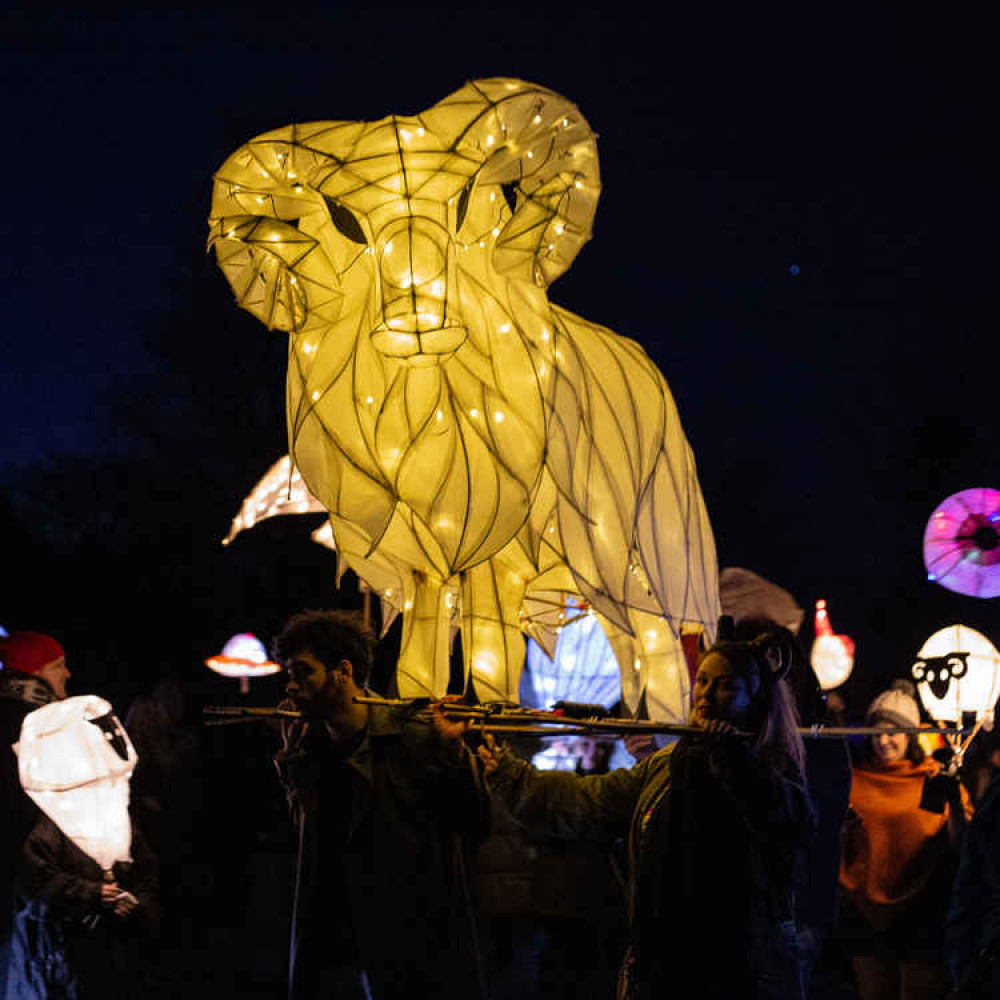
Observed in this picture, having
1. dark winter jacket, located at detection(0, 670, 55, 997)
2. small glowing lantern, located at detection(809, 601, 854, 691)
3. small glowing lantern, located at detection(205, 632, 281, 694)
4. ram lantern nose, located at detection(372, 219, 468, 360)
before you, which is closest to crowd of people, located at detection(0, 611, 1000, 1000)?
dark winter jacket, located at detection(0, 670, 55, 997)

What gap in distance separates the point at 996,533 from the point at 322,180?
6200 mm

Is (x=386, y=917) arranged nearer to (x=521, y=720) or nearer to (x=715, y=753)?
(x=521, y=720)

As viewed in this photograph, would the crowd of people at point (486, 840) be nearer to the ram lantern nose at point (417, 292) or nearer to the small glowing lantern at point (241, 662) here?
the ram lantern nose at point (417, 292)

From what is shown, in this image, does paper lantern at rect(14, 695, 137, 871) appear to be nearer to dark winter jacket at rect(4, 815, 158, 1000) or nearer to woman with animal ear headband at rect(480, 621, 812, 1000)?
dark winter jacket at rect(4, 815, 158, 1000)

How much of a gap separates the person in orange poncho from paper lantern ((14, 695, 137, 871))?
3.14m

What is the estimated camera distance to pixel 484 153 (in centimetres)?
291

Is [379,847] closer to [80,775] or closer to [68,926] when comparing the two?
[80,775]

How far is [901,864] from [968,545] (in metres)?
3.09

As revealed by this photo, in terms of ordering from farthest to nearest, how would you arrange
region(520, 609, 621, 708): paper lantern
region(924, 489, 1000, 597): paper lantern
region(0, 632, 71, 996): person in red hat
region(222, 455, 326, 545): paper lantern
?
region(924, 489, 1000, 597): paper lantern
region(520, 609, 621, 708): paper lantern
region(222, 455, 326, 545): paper lantern
region(0, 632, 71, 996): person in red hat

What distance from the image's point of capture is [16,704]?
16.6 feet

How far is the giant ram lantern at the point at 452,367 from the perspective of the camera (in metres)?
2.89

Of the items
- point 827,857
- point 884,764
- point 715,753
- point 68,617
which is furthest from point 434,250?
point 68,617

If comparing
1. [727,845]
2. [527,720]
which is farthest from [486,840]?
[727,845]

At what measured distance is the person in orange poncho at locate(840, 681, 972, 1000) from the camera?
520cm
